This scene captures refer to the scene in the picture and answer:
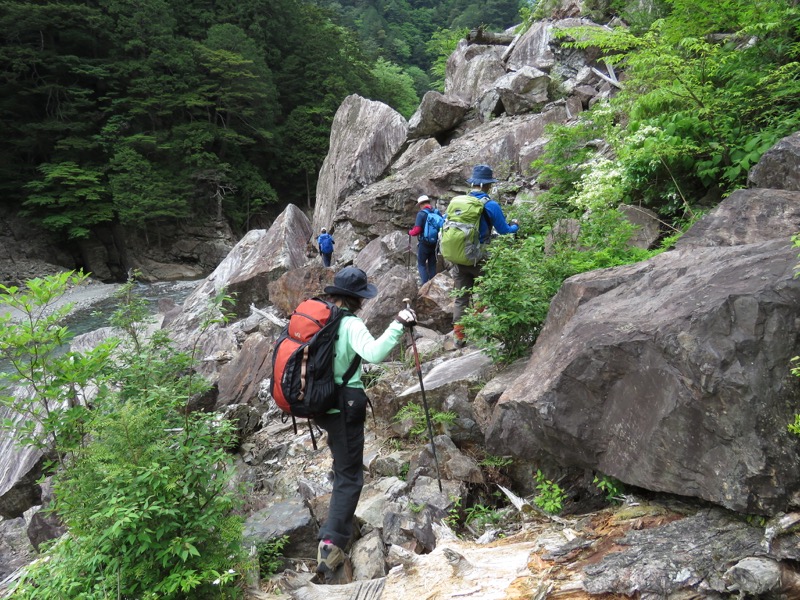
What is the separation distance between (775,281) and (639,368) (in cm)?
81

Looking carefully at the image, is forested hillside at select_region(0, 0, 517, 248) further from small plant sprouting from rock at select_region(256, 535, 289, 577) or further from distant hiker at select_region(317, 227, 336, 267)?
small plant sprouting from rock at select_region(256, 535, 289, 577)

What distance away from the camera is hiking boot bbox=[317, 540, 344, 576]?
11.7 feet

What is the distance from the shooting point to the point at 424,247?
916 cm

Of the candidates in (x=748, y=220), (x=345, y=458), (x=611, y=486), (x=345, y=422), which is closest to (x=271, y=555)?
(x=345, y=458)

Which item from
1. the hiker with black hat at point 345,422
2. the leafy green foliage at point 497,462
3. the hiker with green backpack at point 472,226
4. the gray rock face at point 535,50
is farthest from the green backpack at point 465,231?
the gray rock face at point 535,50

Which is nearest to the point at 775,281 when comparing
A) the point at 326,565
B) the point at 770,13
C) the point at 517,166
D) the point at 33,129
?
the point at 326,565

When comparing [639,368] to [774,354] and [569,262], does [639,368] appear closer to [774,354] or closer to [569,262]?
[774,354]

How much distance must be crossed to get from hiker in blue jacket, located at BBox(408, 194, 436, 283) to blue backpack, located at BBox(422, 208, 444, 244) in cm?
3

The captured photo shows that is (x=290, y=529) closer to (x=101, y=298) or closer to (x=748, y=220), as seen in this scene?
(x=748, y=220)

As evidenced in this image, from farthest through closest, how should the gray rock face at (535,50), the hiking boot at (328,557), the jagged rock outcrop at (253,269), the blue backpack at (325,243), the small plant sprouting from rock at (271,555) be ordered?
the gray rock face at (535,50), the jagged rock outcrop at (253,269), the blue backpack at (325,243), the small plant sprouting from rock at (271,555), the hiking boot at (328,557)

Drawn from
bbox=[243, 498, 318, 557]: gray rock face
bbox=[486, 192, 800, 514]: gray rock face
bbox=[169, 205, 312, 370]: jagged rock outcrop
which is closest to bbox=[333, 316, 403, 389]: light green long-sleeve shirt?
bbox=[486, 192, 800, 514]: gray rock face

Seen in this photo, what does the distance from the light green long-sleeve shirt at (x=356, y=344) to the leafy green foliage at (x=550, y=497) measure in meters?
1.44

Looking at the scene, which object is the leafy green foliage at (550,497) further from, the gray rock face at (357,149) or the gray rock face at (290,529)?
the gray rock face at (357,149)

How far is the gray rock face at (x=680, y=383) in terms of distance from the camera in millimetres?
2465
